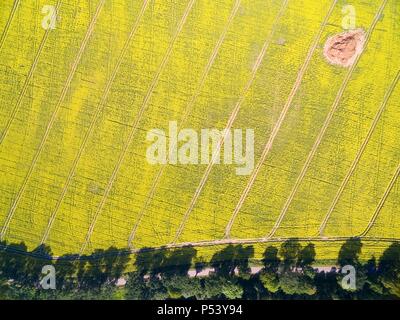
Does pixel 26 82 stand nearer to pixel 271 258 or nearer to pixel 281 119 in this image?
pixel 281 119

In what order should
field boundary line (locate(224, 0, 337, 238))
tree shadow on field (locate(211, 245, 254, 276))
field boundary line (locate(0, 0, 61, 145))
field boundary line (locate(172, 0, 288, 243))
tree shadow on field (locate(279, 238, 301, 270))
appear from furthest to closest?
field boundary line (locate(0, 0, 61, 145)) → tree shadow on field (locate(211, 245, 254, 276)) → tree shadow on field (locate(279, 238, 301, 270)) → field boundary line (locate(172, 0, 288, 243)) → field boundary line (locate(224, 0, 337, 238))

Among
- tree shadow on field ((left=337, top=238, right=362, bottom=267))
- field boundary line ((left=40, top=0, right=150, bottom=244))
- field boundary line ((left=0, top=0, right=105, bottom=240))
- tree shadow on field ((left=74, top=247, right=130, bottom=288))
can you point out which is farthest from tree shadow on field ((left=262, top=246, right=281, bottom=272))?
field boundary line ((left=0, top=0, right=105, bottom=240))

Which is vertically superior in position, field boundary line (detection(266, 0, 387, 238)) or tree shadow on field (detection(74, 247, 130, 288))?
field boundary line (detection(266, 0, 387, 238))

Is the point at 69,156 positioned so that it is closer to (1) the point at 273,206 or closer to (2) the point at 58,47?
(2) the point at 58,47

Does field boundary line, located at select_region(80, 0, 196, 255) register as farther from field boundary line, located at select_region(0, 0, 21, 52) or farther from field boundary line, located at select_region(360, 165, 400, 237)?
field boundary line, located at select_region(360, 165, 400, 237)

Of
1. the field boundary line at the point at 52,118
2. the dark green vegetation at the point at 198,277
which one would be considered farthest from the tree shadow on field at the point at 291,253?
the field boundary line at the point at 52,118
